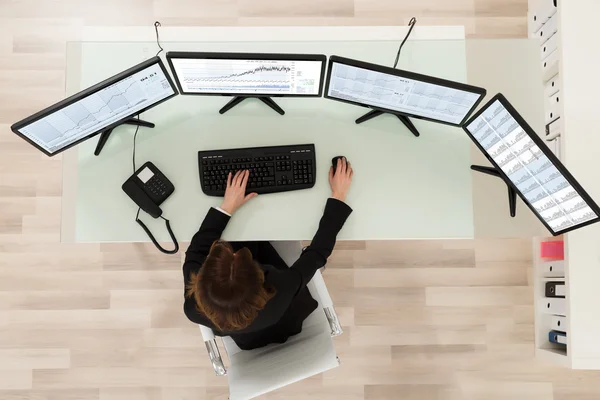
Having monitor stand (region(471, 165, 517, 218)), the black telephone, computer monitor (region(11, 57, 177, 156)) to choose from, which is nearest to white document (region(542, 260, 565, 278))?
monitor stand (region(471, 165, 517, 218))

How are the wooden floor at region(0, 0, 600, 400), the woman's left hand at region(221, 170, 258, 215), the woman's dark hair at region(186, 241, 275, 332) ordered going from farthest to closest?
the wooden floor at region(0, 0, 600, 400) → the woman's left hand at region(221, 170, 258, 215) → the woman's dark hair at region(186, 241, 275, 332)

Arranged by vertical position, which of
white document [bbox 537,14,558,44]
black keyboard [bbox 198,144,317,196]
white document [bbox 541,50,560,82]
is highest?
white document [bbox 537,14,558,44]

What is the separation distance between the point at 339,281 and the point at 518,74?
4.36 ft

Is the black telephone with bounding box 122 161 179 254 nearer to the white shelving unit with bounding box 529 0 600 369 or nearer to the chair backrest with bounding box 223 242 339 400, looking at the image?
the chair backrest with bounding box 223 242 339 400

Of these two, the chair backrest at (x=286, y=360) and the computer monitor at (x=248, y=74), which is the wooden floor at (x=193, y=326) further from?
the computer monitor at (x=248, y=74)

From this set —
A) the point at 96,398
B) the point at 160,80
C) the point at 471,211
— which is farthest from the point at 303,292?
the point at 96,398

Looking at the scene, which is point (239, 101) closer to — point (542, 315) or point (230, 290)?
point (230, 290)

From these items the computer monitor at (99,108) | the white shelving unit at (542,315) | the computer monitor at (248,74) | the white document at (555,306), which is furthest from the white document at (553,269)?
the computer monitor at (99,108)

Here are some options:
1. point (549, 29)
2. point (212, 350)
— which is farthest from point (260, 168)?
point (549, 29)

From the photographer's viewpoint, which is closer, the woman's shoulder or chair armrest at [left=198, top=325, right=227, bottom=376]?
the woman's shoulder

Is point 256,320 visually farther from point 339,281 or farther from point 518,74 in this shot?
point 518,74

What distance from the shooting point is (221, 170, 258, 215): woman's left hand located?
1771 mm

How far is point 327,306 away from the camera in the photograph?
1.83 meters

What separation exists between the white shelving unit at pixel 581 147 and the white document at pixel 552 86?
1.5 inches
